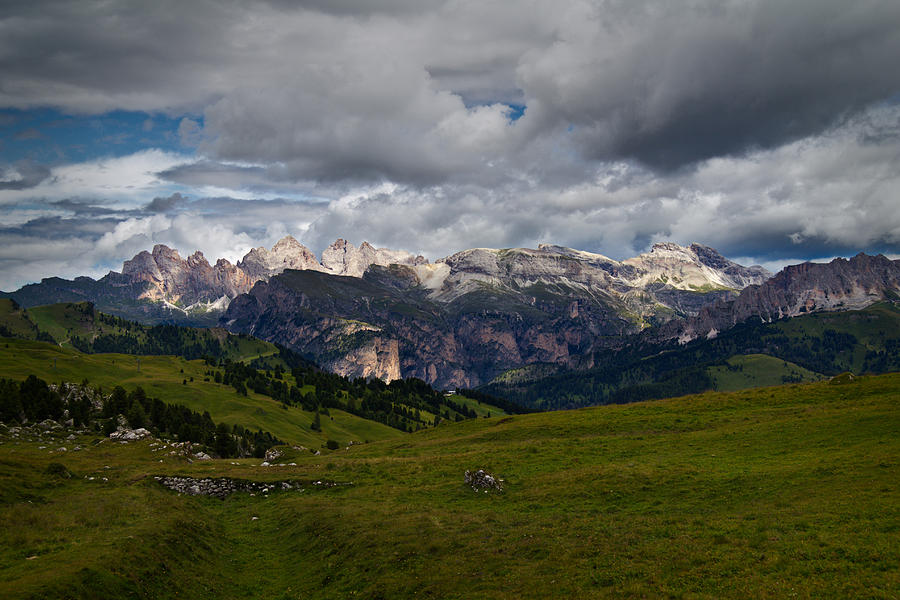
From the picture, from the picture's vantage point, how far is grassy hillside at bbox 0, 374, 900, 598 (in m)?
28.2

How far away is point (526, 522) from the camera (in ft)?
137

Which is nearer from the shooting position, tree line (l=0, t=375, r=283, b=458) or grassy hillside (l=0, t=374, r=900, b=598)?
grassy hillside (l=0, t=374, r=900, b=598)

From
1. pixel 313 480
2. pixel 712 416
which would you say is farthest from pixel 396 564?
pixel 712 416

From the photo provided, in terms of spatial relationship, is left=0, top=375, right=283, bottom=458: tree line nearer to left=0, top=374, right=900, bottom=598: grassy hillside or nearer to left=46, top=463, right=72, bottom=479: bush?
left=0, top=374, right=900, bottom=598: grassy hillside

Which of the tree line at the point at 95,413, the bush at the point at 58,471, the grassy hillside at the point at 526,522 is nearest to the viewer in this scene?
the grassy hillside at the point at 526,522

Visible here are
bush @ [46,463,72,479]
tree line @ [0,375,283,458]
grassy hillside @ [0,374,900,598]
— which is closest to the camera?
grassy hillside @ [0,374,900,598]

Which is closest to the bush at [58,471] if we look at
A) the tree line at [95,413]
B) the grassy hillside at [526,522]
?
the grassy hillside at [526,522]

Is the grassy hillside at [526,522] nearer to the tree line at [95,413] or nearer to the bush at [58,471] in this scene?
the bush at [58,471]

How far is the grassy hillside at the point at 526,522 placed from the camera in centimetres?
2817

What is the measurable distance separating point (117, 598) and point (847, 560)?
121 ft

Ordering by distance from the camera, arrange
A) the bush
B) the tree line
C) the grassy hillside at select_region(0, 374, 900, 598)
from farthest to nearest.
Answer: the tree line → the bush → the grassy hillside at select_region(0, 374, 900, 598)

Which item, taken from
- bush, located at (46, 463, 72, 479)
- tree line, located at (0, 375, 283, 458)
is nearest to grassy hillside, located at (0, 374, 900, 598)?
bush, located at (46, 463, 72, 479)

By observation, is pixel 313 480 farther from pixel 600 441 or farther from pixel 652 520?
pixel 652 520

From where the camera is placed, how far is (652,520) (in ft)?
125
